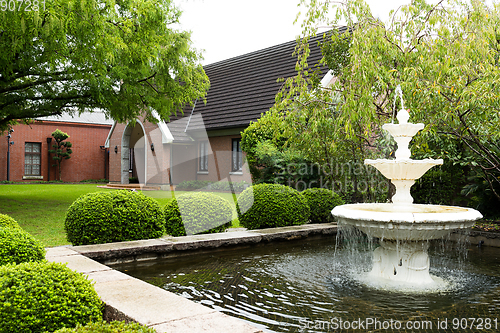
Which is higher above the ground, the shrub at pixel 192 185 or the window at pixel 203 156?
the window at pixel 203 156

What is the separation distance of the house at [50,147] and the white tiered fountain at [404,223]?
94.7ft

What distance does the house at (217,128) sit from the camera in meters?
19.5

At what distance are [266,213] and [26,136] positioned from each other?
92.7 feet

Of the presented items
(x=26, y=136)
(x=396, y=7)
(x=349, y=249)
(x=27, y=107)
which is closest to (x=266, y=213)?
(x=349, y=249)

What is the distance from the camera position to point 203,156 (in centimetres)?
2261

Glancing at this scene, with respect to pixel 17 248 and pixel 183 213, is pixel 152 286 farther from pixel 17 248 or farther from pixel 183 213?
pixel 183 213

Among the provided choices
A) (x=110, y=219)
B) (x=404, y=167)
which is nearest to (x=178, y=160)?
(x=110, y=219)

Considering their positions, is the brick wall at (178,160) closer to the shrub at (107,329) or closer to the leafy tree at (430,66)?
the leafy tree at (430,66)

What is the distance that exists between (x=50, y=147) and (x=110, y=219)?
92.4 feet

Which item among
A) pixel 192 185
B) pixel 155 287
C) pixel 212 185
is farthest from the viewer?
pixel 192 185

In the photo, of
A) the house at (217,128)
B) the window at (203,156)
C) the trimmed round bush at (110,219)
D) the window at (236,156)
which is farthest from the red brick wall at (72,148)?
the trimmed round bush at (110,219)

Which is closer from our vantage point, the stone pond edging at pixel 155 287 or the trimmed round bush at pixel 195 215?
the stone pond edging at pixel 155 287

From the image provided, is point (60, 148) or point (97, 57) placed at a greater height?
point (97, 57)

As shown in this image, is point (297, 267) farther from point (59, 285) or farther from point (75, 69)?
point (75, 69)
